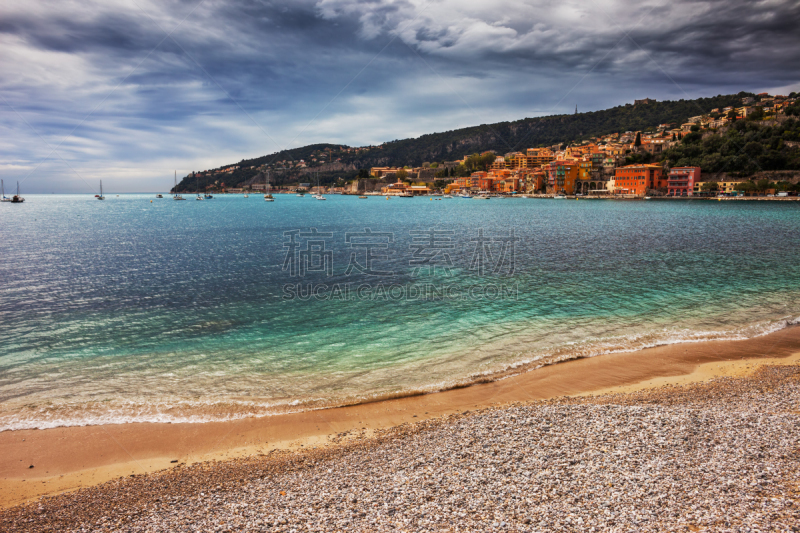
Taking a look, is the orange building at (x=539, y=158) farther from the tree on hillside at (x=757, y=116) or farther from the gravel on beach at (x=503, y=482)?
the gravel on beach at (x=503, y=482)

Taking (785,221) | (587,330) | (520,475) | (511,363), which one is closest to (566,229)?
(785,221)

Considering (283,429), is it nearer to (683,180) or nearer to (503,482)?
(503,482)

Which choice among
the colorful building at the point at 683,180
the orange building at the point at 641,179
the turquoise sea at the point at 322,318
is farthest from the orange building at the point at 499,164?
the turquoise sea at the point at 322,318

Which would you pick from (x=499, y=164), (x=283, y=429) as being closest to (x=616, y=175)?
(x=499, y=164)

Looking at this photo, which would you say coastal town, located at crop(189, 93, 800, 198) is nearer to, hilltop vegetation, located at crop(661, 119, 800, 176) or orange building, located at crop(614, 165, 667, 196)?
orange building, located at crop(614, 165, 667, 196)

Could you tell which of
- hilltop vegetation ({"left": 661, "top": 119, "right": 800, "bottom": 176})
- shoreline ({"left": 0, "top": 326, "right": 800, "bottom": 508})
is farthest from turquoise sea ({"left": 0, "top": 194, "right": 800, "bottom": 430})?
hilltop vegetation ({"left": 661, "top": 119, "right": 800, "bottom": 176})

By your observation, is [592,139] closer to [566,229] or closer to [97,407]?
[566,229]

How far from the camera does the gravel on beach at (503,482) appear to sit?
144 inches

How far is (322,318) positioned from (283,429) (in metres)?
5.81

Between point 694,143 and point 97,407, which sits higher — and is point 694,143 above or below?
above

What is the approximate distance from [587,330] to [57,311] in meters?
16.0

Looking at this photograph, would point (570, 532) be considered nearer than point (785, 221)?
Yes

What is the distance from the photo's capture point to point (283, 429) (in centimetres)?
638

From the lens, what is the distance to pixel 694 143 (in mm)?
101250
